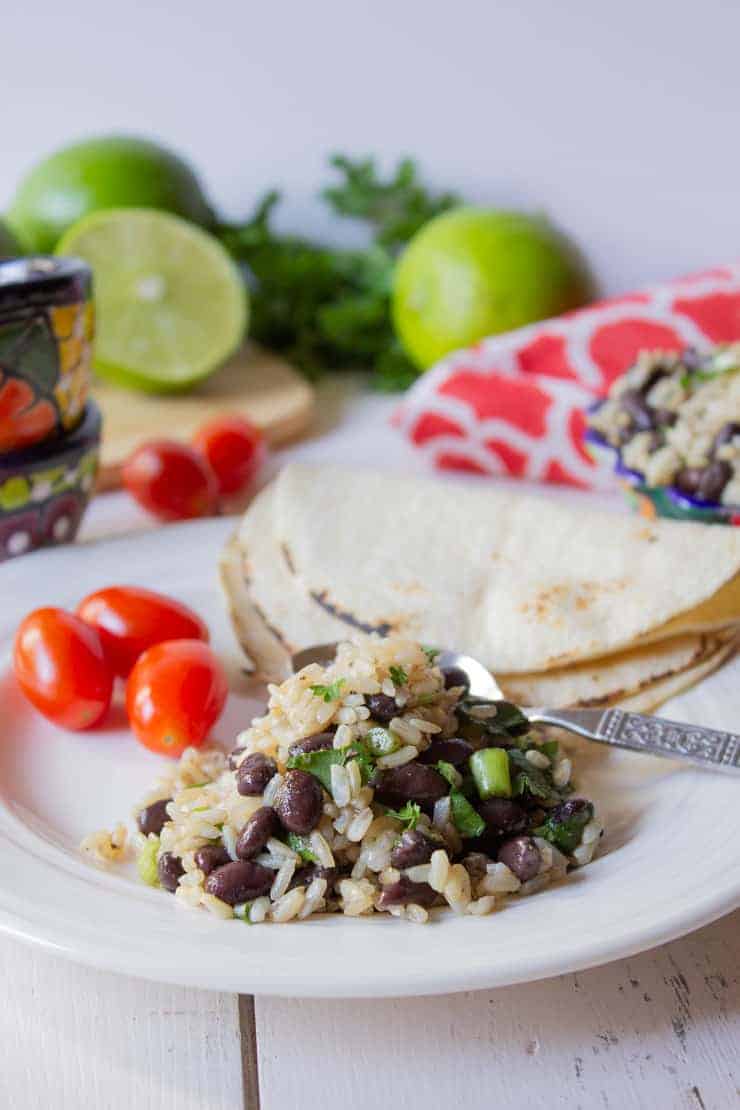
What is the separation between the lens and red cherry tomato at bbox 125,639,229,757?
2.47 meters

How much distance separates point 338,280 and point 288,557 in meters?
2.74

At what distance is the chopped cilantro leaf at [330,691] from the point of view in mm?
2104

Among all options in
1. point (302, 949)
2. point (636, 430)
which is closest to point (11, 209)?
point (636, 430)

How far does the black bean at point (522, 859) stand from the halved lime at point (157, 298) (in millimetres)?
3114

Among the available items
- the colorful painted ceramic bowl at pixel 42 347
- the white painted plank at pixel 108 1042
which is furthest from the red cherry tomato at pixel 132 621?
the white painted plank at pixel 108 1042

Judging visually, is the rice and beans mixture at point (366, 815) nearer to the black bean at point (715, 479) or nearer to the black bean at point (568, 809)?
the black bean at point (568, 809)

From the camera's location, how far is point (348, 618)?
2.79m

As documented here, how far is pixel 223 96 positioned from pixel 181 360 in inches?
60.3

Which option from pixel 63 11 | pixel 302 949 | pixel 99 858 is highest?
pixel 63 11

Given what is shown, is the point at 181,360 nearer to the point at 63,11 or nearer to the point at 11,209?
the point at 11,209

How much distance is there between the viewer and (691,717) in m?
2.50

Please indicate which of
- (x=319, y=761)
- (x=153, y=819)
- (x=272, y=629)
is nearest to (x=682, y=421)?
(x=272, y=629)

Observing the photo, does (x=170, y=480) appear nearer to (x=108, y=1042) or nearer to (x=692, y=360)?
(x=692, y=360)

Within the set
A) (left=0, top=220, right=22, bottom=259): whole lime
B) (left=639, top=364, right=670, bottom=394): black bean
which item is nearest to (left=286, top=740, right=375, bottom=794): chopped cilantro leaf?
(left=639, top=364, right=670, bottom=394): black bean
